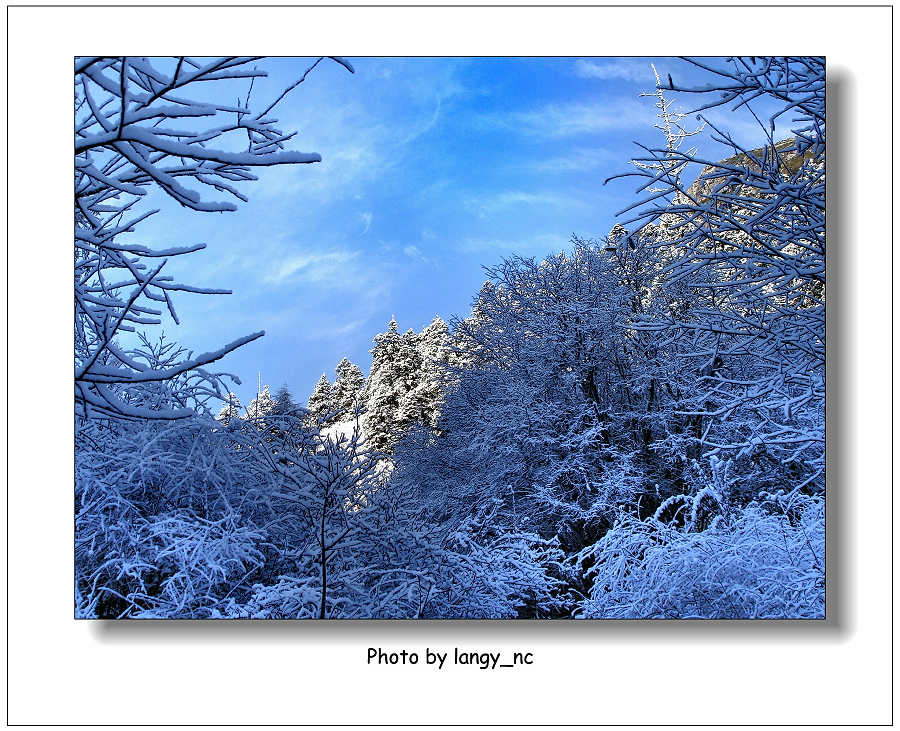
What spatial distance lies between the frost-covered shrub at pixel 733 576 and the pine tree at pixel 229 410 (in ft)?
7.26

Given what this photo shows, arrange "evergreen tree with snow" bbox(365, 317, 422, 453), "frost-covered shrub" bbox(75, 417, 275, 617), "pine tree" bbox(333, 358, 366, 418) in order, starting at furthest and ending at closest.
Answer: "evergreen tree with snow" bbox(365, 317, 422, 453) < "pine tree" bbox(333, 358, 366, 418) < "frost-covered shrub" bbox(75, 417, 275, 617)

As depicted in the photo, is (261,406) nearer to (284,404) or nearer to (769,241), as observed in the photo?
(284,404)

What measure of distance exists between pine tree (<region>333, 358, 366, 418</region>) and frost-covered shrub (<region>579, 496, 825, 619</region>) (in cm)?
171

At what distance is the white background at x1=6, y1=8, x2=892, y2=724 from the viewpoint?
3.29m

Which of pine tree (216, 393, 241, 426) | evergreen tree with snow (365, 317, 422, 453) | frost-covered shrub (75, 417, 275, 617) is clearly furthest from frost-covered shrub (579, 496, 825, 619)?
pine tree (216, 393, 241, 426)

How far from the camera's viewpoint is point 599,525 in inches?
241

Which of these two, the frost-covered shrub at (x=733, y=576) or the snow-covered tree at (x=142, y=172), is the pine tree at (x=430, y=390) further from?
the frost-covered shrub at (x=733, y=576)

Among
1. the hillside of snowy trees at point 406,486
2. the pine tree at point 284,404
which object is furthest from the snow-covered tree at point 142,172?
the pine tree at point 284,404

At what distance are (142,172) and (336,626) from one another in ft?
7.91

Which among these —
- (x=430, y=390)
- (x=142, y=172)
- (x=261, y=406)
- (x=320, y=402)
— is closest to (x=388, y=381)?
(x=320, y=402)

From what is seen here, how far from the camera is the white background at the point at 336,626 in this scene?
3287mm

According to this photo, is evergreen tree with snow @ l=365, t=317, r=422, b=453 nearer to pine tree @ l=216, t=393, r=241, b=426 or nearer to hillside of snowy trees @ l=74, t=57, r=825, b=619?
hillside of snowy trees @ l=74, t=57, r=825, b=619
